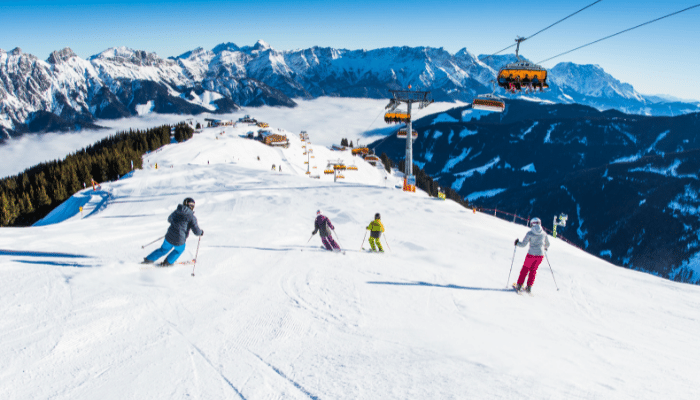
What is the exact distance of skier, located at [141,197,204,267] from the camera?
7.91 m

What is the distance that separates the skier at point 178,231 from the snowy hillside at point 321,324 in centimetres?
37

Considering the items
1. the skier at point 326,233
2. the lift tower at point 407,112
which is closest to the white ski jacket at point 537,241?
the skier at point 326,233

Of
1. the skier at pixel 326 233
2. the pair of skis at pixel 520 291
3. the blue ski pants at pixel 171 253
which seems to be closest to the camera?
the blue ski pants at pixel 171 253

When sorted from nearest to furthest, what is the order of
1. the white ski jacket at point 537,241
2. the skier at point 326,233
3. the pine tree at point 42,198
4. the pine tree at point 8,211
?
the white ski jacket at point 537,241
the skier at point 326,233
the pine tree at point 8,211
the pine tree at point 42,198

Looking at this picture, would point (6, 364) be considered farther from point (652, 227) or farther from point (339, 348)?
point (652, 227)

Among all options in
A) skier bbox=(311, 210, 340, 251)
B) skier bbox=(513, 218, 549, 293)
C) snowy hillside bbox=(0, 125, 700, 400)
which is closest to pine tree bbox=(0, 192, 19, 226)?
snowy hillside bbox=(0, 125, 700, 400)

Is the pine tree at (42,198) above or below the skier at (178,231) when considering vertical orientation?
below

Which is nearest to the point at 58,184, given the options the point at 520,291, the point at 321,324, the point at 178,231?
the point at 178,231

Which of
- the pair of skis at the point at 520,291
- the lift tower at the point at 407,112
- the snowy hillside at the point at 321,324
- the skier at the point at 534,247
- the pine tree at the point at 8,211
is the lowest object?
the pine tree at the point at 8,211

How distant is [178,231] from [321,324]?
13.5ft

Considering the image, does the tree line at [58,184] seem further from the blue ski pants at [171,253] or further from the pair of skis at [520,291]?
the pair of skis at [520,291]

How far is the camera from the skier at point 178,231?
7910mm

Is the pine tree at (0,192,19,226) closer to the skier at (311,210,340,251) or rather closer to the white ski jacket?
the skier at (311,210,340,251)

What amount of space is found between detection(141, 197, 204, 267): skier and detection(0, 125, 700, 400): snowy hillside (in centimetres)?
37
